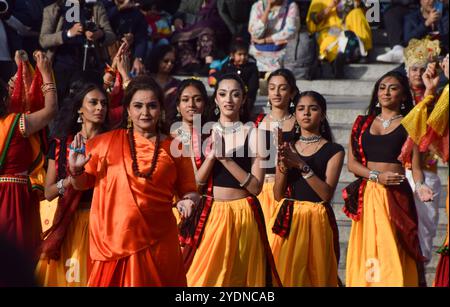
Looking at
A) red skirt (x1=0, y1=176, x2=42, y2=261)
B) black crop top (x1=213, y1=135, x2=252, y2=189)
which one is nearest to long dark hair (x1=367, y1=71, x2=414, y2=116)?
black crop top (x1=213, y1=135, x2=252, y2=189)

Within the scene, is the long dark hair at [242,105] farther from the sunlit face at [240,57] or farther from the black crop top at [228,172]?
the sunlit face at [240,57]

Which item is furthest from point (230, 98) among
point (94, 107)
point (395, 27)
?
point (395, 27)

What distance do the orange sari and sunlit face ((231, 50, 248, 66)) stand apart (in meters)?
4.83

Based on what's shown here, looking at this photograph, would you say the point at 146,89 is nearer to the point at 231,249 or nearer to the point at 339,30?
the point at 231,249

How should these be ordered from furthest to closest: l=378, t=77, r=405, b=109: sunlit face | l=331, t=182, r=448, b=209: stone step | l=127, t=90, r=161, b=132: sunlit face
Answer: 1. l=331, t=182, r=448, b=209: stone step
2. l=378, t=77, r=405, b=109: sunlit face
3. l=127, t=90, r=161, b=132: sunlit face

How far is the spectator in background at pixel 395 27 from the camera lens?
13.2 meters

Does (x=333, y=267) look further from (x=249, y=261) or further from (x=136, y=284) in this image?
(x=136, y=284)

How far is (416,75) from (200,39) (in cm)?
359

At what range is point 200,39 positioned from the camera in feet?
42.0

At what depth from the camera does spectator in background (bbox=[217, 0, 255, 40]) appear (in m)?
13.0

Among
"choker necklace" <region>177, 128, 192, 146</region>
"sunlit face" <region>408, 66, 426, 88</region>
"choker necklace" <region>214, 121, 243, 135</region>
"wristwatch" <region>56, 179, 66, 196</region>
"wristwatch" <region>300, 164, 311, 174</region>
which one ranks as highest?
"sunlit face" <region>408, 66, 426, 88</region>

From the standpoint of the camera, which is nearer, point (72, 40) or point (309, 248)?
point (309, 248)

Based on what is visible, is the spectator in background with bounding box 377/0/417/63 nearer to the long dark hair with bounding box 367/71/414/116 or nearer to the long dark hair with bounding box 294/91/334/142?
the long dark hair with bounding box 367/71/414/116
